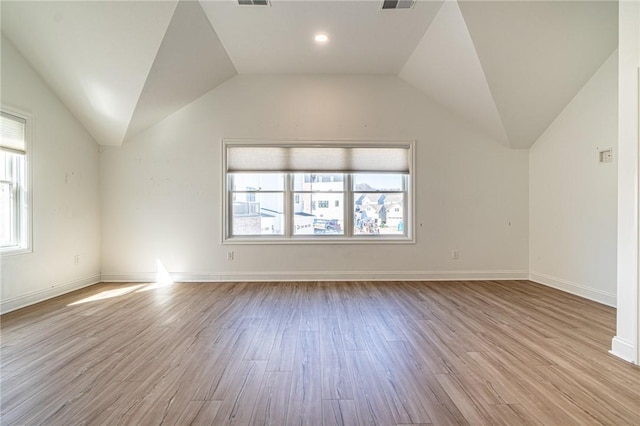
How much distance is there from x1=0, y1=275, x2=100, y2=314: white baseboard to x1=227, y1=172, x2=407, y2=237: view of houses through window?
84.9 inches

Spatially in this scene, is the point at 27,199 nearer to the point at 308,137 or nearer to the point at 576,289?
the point at 308,137

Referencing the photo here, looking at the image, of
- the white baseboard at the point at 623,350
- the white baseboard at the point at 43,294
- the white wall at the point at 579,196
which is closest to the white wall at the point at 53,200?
the white baseboard at the point at 43,294

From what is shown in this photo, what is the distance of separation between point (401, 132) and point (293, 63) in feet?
6.33

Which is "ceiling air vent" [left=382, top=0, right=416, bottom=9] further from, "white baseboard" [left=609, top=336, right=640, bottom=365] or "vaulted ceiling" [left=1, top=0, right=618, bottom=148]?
"white baseboard" [left=609, top=336, right=640, bottom=365]

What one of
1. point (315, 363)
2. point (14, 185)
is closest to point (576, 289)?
point (315, 363)

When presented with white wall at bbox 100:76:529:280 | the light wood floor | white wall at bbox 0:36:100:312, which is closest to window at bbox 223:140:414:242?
white wall at bbox 100:76:529:280

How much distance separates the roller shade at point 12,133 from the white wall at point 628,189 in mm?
5830

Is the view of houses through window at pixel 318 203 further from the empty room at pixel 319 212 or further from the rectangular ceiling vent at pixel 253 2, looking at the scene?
the rectangular ceiling vent at pixel 253 2

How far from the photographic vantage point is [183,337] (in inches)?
99.0

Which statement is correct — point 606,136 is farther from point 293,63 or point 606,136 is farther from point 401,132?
point 293,63

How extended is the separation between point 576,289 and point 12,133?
7083 mm

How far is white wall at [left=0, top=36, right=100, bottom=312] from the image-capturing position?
318 cm

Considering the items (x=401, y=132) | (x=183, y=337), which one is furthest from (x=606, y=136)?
(x=183, y=337)

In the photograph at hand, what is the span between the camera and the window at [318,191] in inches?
177
